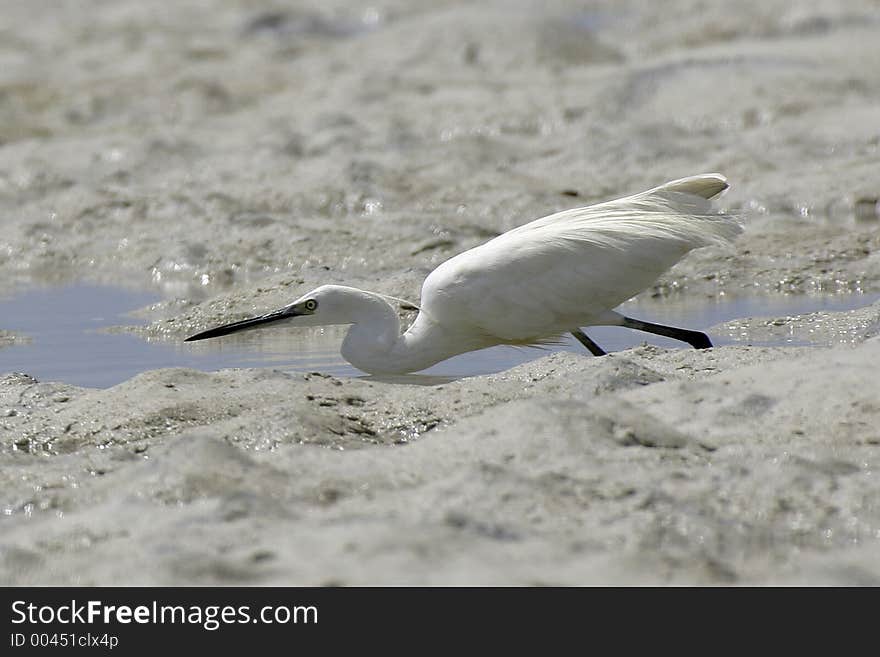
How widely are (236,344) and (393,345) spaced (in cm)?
159

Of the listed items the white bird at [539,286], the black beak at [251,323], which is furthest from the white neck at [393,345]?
the black beak at [251,323]

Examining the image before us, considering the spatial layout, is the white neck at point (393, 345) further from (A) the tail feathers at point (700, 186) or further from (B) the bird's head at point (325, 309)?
(A) the tail feathers at point (700, 186)

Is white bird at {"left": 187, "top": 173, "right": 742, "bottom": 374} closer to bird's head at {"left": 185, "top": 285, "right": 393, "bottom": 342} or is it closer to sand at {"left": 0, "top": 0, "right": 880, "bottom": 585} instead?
bird's head at {"left": 185, "top": 285, "right": 393, "bottom": 342}

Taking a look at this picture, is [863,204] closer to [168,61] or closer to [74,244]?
[74,244]

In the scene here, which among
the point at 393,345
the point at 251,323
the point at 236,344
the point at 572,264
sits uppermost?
the point at 572,264

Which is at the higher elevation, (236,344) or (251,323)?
(251,323)

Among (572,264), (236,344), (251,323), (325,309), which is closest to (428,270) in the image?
(236,344)

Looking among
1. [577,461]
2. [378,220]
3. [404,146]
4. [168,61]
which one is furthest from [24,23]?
[577,461]

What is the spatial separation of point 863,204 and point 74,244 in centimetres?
587

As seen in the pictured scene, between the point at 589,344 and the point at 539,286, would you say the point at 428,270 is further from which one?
the point at 539,286

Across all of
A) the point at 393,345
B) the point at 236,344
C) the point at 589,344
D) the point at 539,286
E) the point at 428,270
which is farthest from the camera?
the point at 428,270

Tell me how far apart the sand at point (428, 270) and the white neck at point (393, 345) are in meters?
0.11

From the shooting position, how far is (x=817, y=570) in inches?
141

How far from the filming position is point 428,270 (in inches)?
354
